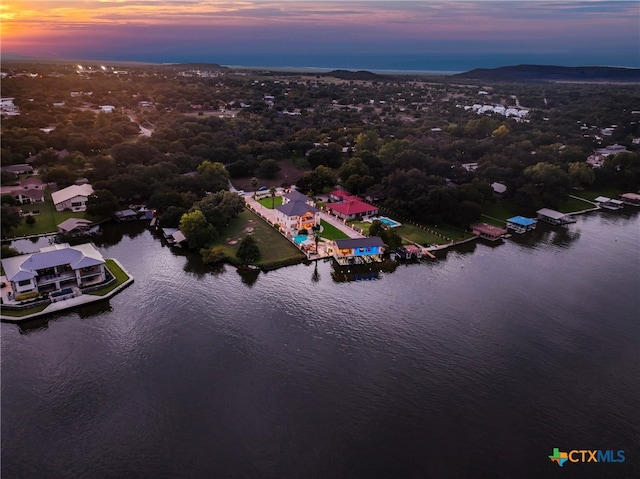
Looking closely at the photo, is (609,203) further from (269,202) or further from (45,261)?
(45,261)

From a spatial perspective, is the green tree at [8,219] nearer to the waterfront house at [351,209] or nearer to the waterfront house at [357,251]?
the waterfront house at [357,251]

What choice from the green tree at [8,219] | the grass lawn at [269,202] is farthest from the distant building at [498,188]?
the green tree at [8,219]

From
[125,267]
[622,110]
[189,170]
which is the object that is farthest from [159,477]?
[622,110]

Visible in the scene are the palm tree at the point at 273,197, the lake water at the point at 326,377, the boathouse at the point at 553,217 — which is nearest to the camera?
the lake water at the point at 326,377

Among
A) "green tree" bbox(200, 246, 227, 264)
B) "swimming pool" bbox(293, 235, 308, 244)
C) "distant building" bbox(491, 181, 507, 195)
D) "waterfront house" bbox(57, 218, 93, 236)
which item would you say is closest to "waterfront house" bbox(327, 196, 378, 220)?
"swimming pool" bbox(293, 235, 308, 244)

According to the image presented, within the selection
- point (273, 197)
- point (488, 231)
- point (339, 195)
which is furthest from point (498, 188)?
point (273, 197)

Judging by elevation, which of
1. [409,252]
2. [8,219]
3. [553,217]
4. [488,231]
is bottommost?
[409,252]

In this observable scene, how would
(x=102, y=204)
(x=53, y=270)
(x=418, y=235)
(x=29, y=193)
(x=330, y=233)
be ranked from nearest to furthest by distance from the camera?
(x=53, y=270)
(x=330, y=233)
(x=418, y=235)
(x=102, y=204)
(x=29, y=193)
